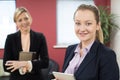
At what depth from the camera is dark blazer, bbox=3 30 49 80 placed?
2.56 m

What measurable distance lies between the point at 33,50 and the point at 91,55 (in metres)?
1.17

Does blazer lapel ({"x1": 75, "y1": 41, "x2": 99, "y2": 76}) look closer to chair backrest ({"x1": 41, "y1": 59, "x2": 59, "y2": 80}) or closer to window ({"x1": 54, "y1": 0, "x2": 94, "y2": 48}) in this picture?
chair backrest ({"x1": 41, "y1": 59, "x2": 59, "y2": 80})

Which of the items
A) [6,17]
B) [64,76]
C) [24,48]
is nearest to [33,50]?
[24,48]

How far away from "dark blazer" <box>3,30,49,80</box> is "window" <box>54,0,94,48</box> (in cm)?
332

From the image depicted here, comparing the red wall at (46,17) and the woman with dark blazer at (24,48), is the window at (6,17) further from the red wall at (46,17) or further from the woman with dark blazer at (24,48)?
the woman with dark blazer at (24,48)

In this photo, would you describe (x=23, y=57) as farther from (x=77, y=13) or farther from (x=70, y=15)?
(x=70, y=15)

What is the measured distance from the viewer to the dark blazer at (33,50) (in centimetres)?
256

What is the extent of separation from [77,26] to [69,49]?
11.5 inches

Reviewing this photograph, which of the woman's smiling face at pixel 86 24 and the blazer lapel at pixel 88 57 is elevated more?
the woman's smiling face at pixel 86 24

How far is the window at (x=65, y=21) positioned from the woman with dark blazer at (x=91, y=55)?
4.30 metres

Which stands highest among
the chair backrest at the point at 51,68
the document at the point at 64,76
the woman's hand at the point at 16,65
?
the document at the point at 64,76

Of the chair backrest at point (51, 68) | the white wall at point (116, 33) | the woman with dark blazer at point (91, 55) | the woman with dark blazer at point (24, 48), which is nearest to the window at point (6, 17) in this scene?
the chair backrest at point (51, 68)

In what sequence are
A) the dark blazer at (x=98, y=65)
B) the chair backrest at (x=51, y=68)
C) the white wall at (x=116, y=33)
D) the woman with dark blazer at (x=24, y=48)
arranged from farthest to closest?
the chair backrest at (x=51, y=68) → the white wall at (x=116, y=33) → the woman with dark blazer at (x=24, y=48) → the dark blazer at (x=98, y=65)

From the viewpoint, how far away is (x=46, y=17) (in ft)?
19.4
